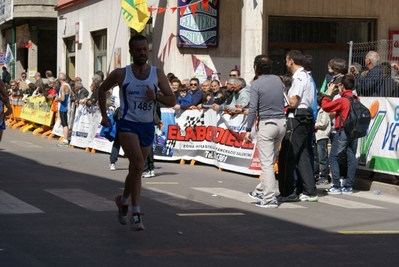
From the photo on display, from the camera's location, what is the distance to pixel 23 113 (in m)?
29.7

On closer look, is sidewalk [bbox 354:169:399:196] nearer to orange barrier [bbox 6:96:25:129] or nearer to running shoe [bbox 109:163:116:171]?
running shoe [bbox 109:163:116:171]

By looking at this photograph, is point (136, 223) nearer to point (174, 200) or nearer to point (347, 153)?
point (174, 200)

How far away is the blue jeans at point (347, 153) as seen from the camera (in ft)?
44.7

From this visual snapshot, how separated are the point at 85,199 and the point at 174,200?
1.19 m

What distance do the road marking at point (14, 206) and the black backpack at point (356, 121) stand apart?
5.25 metres

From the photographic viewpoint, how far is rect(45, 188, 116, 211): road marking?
10700mm

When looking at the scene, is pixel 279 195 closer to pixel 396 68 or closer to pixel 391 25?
pixel 396 68

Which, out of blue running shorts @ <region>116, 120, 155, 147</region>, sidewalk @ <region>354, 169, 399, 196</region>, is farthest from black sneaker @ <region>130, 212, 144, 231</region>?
sidewalk @ <region>354, 169, 399, 196</region>

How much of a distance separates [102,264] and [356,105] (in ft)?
23.8

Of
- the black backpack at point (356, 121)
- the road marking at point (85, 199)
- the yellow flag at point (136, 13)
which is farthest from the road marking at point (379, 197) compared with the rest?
the yellow flag at point (136, 13)

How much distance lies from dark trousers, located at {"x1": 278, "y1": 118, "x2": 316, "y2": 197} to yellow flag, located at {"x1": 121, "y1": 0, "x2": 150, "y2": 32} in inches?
517

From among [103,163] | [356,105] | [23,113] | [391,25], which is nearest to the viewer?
[356,105]

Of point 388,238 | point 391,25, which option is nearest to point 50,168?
point 388,238

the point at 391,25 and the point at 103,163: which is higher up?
the point at 391,25
